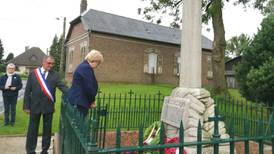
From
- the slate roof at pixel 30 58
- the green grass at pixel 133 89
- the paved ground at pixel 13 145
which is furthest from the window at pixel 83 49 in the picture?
the slate roof at pixel 30 58

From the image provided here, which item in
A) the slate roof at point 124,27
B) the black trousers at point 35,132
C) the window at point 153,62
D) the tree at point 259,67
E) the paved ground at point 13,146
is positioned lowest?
the paved ground at point 13,146

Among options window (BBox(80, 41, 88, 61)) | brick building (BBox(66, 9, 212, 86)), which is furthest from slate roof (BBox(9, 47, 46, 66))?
window (BBox(80, 41, 88, 61))

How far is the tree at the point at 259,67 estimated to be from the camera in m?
10.1

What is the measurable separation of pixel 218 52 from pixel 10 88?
10.8m

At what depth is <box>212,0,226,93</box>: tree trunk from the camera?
15227mm

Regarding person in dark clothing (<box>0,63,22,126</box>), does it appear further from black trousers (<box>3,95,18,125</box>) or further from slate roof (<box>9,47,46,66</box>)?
slate roof (<box>9,47,46,66</box>)

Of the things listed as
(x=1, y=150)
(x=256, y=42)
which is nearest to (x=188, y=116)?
(x=1, y=150)

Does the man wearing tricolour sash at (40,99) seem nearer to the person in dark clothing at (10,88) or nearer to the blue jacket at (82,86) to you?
the blue jacket at (82,86)

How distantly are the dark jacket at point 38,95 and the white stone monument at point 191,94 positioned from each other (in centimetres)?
213

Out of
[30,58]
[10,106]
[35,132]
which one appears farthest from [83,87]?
[30,58]

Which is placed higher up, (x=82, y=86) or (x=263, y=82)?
(x=263, y=82)

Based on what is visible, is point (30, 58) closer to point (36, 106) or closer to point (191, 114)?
point (36, 106)

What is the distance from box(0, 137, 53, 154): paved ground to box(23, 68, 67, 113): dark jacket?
1.05 metres

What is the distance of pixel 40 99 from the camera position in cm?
507
